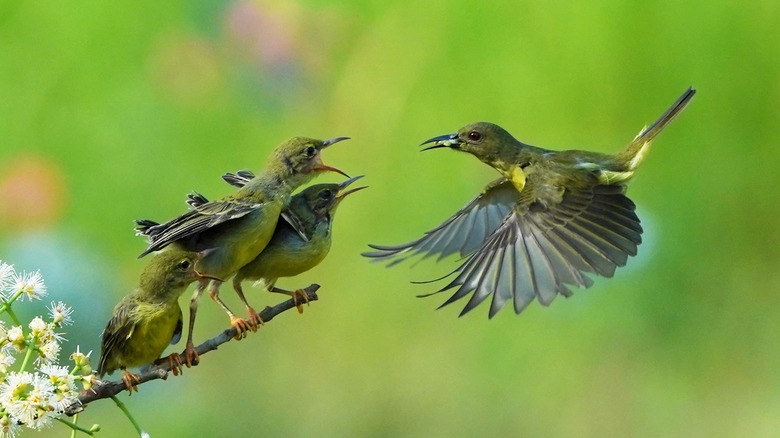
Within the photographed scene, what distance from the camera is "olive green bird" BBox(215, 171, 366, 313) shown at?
1300 millimetres

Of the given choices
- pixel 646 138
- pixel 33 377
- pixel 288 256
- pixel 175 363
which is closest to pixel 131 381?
pixel 175 363

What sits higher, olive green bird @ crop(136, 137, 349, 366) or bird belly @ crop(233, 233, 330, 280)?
olive green bird @ crop(136, 137, 349, 366)

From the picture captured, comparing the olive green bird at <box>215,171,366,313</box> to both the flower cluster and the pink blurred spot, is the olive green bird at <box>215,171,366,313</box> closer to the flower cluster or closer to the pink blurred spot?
the flower cluster

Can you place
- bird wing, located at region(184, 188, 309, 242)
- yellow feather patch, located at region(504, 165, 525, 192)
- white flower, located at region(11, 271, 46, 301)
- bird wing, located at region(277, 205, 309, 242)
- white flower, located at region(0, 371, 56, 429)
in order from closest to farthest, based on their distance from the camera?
white flower, located at region(0, 371, 56, 429) < white flower, located at region(11, 271, 46, 301) < bird wing, located at region(184, 188, 309, 242) < bird wing, located at region(277, 205, 309, 242) < yellow feather patch, located at region(504, 165, 525, 192)

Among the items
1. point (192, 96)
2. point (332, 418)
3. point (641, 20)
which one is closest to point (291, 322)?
point (332, 418)

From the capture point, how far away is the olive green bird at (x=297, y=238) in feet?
4.26

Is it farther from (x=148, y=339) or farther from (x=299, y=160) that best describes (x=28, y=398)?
(x=299, y=160)

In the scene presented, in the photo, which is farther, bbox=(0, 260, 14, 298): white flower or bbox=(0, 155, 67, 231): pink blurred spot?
bbox=(0, 155, 67, 231): pink blurred spot

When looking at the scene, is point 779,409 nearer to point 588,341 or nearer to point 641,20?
point 588,341

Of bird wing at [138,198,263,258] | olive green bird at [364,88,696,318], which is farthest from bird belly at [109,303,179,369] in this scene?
olive green bird at [364,88,696,318]

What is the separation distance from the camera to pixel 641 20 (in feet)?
10.0

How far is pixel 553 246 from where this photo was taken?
1576 millimetres

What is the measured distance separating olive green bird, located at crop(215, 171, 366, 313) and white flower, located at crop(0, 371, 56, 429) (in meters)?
0.36

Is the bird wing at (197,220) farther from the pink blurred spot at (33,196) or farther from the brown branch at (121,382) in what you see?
the pink blurred spot at (33,196)
